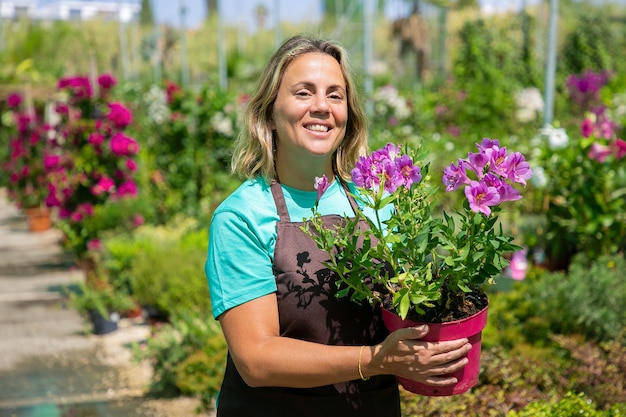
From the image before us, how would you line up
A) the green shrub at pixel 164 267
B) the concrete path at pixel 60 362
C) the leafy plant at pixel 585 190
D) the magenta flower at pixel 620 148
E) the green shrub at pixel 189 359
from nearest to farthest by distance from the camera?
the green shrub at pixel 189 359, the concrete path at pixel 60 362, the magenta flower at pixel 620 148, the leafy plant at pixel 585 190, the green shrub at pixel 164 267

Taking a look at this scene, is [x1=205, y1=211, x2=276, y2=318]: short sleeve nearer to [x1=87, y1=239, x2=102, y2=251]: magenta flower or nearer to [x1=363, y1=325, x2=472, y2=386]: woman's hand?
[x1=363, y1=325, x2=472, y2=386]: woman's hand

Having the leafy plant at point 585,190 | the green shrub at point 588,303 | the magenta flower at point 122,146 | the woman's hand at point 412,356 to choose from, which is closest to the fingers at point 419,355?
the woman's hand at point 412,356

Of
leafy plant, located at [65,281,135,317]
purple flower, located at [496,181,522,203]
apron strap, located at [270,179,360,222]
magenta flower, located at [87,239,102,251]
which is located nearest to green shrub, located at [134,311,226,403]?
leafy plant, located at [65,281,135,317]

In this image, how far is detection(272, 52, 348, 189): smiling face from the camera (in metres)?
1.78

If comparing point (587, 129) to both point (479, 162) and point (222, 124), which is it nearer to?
point (479, 162)

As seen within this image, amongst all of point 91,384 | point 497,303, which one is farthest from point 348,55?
point 91,384

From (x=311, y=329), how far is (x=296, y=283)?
0.35ft

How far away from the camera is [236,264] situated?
5.51ft

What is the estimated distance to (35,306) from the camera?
6707 millimetres

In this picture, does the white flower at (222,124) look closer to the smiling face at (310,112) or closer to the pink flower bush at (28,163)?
the pink flower bush at (28,163)

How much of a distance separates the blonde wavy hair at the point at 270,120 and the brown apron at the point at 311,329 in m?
0.10

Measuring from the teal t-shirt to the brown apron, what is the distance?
0.03 m

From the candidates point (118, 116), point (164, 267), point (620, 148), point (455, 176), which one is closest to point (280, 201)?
point (455, 176)

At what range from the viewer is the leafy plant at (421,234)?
1.58 meters
